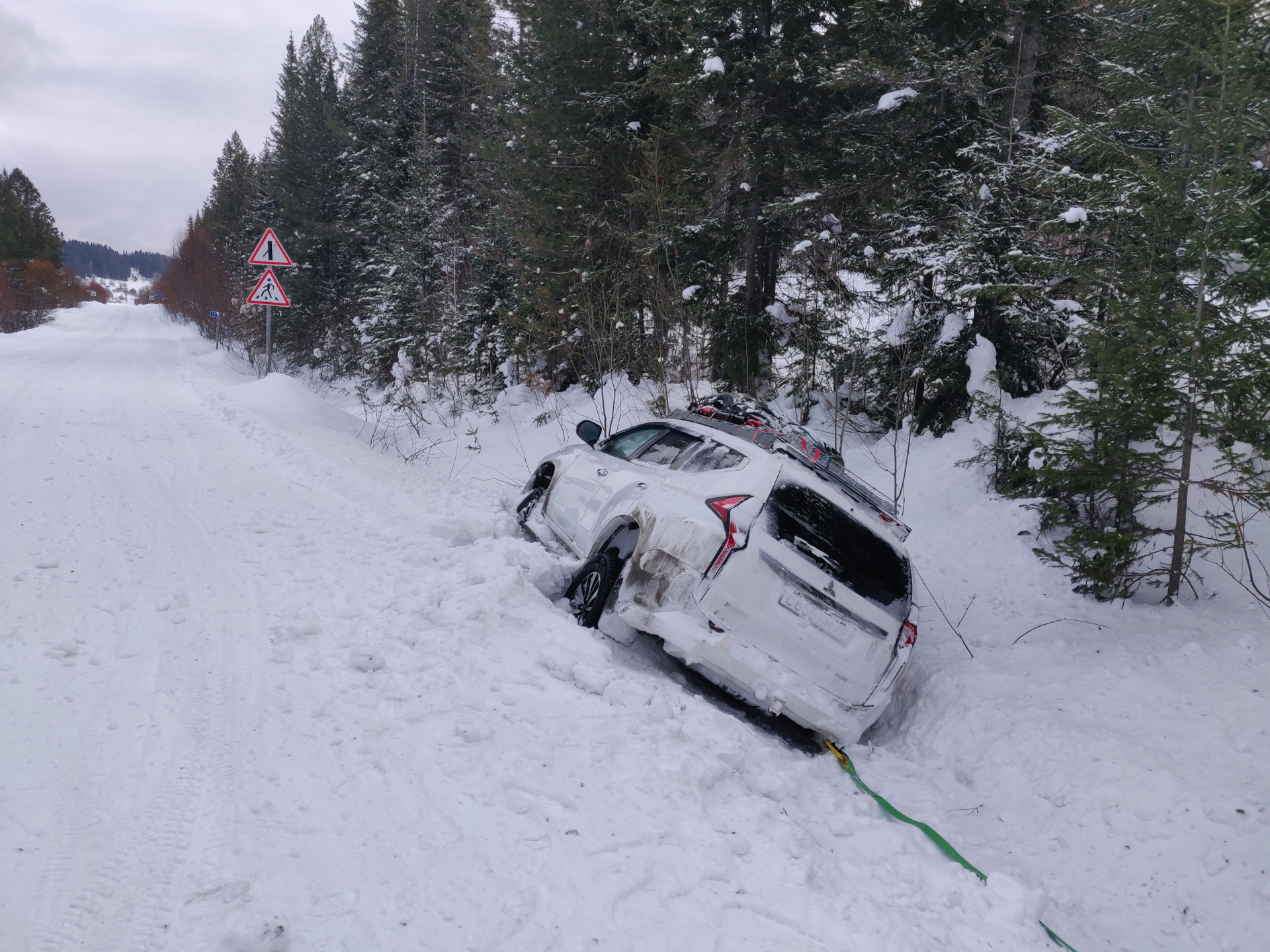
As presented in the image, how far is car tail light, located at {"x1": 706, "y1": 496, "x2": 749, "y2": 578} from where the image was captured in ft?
13.9

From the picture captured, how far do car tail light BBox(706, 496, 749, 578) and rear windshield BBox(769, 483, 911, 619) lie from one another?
22cm

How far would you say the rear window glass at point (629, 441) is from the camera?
19.9ft

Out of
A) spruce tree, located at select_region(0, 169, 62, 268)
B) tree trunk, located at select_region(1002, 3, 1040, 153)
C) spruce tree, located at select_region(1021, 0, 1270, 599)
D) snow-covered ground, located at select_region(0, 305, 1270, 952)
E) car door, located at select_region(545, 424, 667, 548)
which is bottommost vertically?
snow-covered ground, located at select_region(0, 305, 1270, 952)

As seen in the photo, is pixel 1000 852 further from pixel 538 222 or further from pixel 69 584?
pixel 538 222

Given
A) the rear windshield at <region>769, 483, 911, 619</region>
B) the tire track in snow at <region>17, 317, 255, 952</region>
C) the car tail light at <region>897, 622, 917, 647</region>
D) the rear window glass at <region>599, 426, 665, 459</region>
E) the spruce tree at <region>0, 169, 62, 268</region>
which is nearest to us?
the tire track in snow at <region>17, 317, 255, 952</region>

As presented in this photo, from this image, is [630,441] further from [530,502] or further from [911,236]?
[911,236]

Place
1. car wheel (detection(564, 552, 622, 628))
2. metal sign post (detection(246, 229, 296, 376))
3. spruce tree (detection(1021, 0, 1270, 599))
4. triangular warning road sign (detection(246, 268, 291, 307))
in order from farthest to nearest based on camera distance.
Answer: triangular warning road sign (detection(246, 268, 291, 307))
metal sign post (detection(246, 229, 296, 376))
spruce tree (detection(1021, 0, 1270, 599))
car wheel (detection(564, 552, 622, 628))

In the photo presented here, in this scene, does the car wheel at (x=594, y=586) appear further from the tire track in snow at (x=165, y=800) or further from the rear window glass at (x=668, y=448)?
the tire track in snow at (x=165, y=800)

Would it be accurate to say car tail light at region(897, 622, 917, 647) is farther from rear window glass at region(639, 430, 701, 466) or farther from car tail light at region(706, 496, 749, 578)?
rear window glass at region(639, 430, 701, 466)

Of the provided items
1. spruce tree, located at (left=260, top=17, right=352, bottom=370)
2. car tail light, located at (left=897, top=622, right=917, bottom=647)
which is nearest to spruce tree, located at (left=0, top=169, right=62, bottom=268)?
spruce tree, located at (left=260, top=17, right=352, bottom=370)

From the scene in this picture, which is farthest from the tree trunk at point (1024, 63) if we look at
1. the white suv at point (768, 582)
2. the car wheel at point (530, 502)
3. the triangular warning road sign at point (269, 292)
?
the triangular warning road sign at point (269, 292)

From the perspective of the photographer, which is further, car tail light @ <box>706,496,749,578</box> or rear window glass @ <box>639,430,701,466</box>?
rear window glass @ <box>639,430,701,466</box>

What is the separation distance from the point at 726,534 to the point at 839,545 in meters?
0.74

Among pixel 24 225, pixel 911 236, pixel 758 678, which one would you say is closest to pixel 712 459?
pixel 758 678
